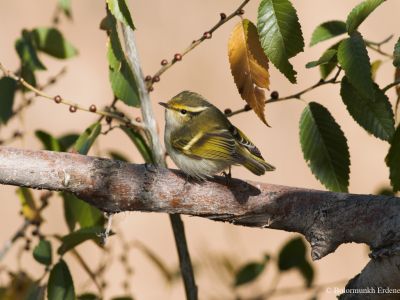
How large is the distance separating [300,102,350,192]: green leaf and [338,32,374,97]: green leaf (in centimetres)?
36

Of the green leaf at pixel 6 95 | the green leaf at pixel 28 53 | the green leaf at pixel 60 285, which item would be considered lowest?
the green leaf at pixel 60 285

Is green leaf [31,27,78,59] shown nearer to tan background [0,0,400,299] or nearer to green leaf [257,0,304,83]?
green leaf [257,0,304,83]

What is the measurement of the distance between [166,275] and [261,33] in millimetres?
1739

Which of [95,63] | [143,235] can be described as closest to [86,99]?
[95,63]

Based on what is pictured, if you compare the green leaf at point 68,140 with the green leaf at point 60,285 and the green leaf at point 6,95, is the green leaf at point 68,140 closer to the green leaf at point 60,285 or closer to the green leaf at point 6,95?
the green leaf at point 6,95

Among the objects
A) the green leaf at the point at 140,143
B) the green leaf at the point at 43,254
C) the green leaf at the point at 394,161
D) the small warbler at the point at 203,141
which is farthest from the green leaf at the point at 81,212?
the green leaf at the point at 394,161

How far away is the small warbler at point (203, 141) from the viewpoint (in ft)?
11.6

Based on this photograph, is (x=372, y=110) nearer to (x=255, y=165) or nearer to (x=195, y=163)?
(x=255, y=165)

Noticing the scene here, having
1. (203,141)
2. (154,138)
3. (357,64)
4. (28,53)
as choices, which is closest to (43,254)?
(154,138)

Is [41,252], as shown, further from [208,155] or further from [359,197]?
[359,197]

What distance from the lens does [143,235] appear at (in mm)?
7367

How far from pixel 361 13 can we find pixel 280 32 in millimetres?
289

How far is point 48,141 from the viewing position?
3496 mm

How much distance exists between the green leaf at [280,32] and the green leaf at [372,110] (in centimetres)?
31
